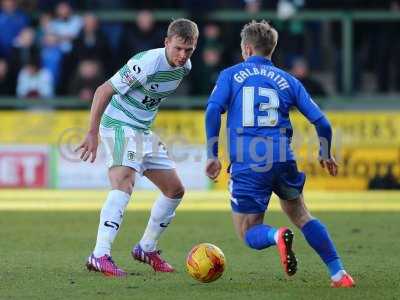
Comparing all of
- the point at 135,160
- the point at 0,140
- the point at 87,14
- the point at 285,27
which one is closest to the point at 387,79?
the point at 285,27

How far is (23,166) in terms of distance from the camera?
636 inches

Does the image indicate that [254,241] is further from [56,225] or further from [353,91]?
[353,91]

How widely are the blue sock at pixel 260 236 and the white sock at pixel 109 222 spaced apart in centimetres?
126

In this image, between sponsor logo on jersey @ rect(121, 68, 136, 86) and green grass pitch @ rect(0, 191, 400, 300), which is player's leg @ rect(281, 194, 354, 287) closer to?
green grass pitch @ rect(0, 191, 400, 300)

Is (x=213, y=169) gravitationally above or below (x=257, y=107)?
below

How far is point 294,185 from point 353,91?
10.9 meters

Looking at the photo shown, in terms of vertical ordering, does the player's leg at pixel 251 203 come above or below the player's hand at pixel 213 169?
below

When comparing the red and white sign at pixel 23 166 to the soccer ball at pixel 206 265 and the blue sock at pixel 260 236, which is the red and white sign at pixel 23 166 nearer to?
the soccer ball at pixel 206 265

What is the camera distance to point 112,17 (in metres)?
18.3

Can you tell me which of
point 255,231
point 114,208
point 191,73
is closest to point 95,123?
point 114,208

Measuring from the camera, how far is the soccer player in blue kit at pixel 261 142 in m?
7.40

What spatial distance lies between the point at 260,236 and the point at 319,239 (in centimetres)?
42

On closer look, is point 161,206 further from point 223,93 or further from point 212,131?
point 223,93

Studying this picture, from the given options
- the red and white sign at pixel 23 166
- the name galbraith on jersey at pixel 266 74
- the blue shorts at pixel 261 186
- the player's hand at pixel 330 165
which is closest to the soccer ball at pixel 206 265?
the blue shorts at pixel 261 186
